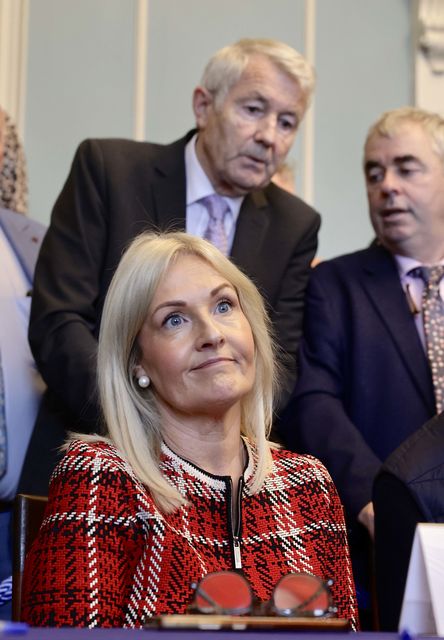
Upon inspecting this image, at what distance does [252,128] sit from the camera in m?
3.10

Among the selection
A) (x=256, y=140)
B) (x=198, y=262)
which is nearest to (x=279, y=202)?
(x=256, y=140)

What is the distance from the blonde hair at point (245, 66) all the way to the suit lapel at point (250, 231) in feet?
0.91

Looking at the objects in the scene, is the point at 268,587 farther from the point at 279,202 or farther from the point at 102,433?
the point at 279,202

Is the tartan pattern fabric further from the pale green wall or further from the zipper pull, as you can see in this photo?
the pale green wall

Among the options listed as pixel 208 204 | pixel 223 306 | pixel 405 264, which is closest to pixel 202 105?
pixel 208 204

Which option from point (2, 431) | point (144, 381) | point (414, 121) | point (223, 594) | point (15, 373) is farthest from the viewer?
point (414, 121)

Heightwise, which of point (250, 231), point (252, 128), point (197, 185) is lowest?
point (250, 231)

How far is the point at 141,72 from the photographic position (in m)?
4.16

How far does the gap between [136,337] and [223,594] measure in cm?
89

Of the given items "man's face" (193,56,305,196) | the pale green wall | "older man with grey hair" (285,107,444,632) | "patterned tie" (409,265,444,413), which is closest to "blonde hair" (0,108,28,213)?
the pale green wall

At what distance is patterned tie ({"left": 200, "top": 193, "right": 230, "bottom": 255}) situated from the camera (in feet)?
10.1

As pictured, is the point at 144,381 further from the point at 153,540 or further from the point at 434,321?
the point at 434,321

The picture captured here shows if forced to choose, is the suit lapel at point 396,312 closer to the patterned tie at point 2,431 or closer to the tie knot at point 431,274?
the tie knot at point 431,274

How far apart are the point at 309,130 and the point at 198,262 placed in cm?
218
